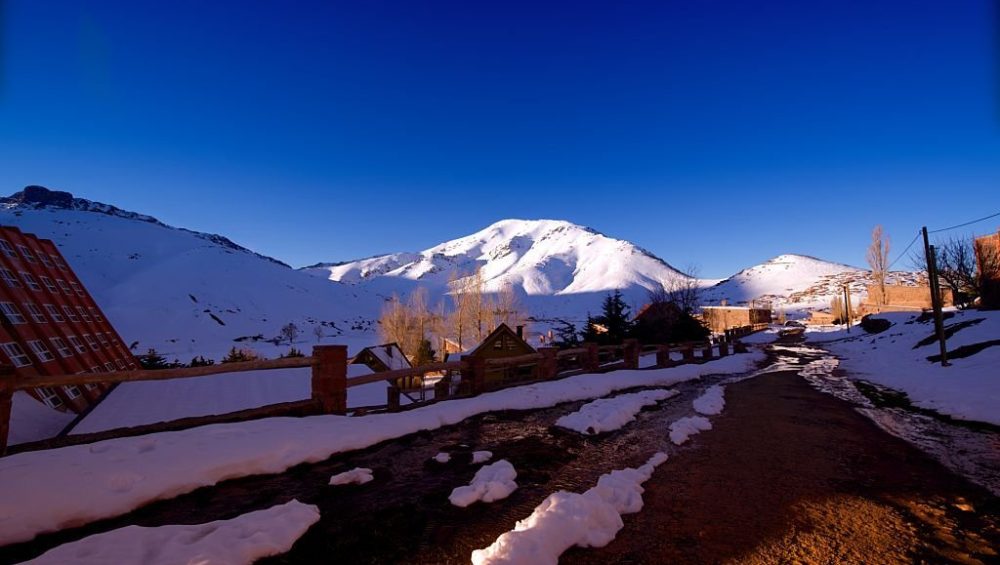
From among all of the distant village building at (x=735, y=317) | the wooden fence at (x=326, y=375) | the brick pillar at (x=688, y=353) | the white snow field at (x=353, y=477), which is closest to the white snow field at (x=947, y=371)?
the brick pillar at (x=688, y=353)

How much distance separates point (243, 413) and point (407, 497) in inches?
128

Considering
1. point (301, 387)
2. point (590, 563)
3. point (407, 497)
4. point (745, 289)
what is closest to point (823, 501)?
point (590, 563)

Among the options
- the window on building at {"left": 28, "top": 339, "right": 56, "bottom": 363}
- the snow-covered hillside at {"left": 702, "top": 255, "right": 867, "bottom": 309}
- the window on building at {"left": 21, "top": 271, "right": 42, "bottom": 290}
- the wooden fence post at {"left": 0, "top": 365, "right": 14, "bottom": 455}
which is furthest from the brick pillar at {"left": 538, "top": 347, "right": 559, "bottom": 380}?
the snow-covered hillside at {"left": 702, "top": 255, "right": 867, "bottom": 309}

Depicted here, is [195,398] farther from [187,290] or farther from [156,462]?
[187,290]

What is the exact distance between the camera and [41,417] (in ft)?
32.9

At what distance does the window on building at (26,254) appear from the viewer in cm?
1608

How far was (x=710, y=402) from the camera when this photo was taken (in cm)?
1008

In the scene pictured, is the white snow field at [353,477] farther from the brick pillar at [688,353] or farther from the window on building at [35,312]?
the brick pillar at [688,353]

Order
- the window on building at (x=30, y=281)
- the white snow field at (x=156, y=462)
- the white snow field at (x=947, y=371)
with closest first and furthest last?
the white snow field at (x=156, y=462) → the white snow field at (x=947, y=371) → the window on building at (x=30, y=281)

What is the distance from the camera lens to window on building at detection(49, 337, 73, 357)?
13911 millimetres

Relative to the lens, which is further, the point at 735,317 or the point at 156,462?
the point at 735,317

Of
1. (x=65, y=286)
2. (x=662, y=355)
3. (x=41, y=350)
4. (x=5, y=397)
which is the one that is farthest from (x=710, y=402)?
(x=65, y=286)

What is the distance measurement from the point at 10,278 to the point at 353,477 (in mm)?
17335

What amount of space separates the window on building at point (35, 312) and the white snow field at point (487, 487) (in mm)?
17279
